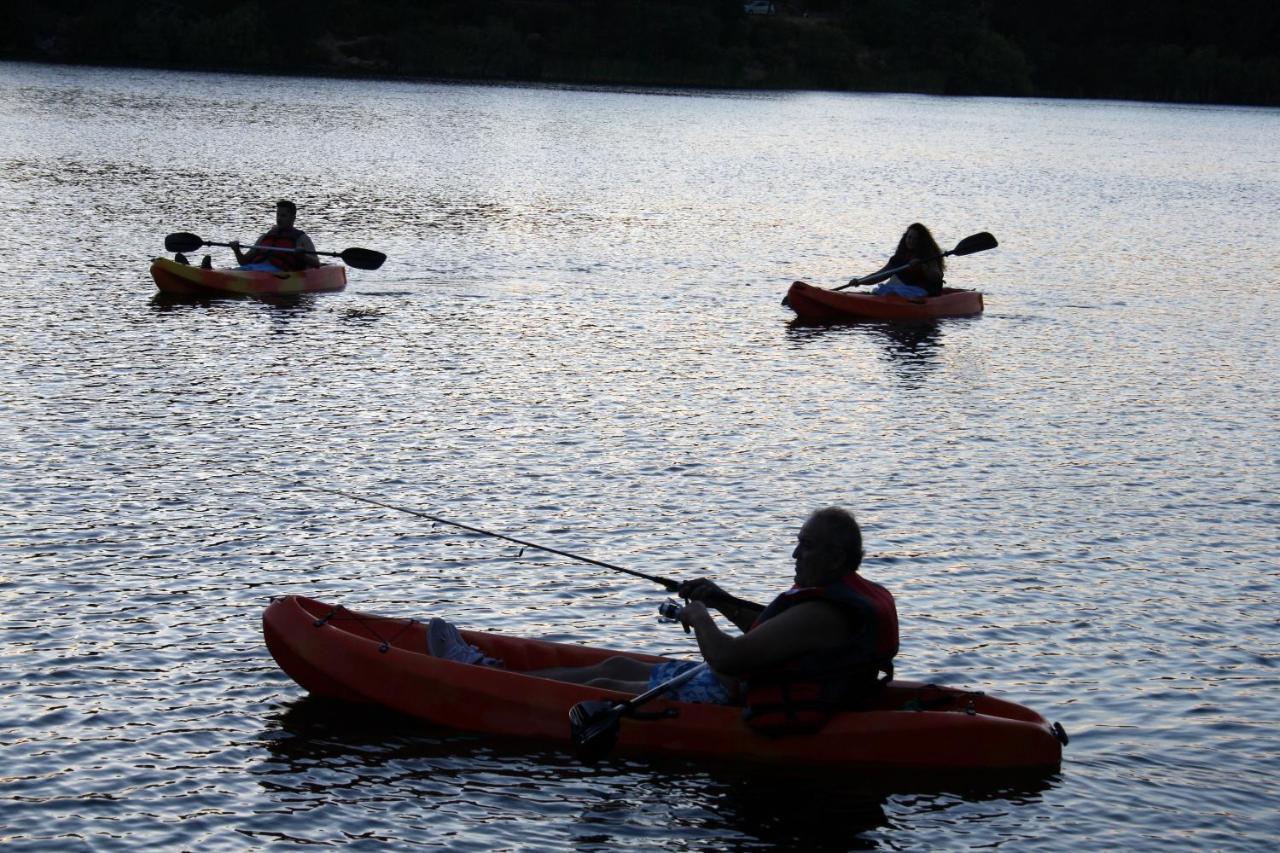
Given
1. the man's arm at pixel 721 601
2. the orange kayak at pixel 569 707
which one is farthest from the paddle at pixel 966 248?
the man's arm at pixel 721 601

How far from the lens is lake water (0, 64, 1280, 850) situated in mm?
8070

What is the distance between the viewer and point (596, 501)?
1297cm

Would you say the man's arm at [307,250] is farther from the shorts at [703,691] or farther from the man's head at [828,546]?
the man's head at [828,546]

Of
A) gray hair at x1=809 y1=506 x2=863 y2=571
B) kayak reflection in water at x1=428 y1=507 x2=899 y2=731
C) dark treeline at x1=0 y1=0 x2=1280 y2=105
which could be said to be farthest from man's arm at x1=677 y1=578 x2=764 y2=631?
dark treeline at x1=0 y1=0 x2=1280 y2=105

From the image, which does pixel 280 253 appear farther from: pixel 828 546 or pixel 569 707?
pixel 828 546

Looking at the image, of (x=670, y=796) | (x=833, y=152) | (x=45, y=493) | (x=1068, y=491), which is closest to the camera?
(x=670, y=796)

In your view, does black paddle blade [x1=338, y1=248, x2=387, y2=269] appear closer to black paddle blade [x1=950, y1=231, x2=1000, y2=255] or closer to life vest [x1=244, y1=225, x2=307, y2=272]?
life vest [x1=244, y1=225, x2=307, y2=272]

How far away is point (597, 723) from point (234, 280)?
15021 millimetres

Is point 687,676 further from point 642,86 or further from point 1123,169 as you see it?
point 642,86

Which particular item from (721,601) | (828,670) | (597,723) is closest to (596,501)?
(721,601)

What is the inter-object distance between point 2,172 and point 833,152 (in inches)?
1214

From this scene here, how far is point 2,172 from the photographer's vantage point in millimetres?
34656

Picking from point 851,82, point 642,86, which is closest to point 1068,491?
point 642,86

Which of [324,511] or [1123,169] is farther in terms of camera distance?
[1123,169]
